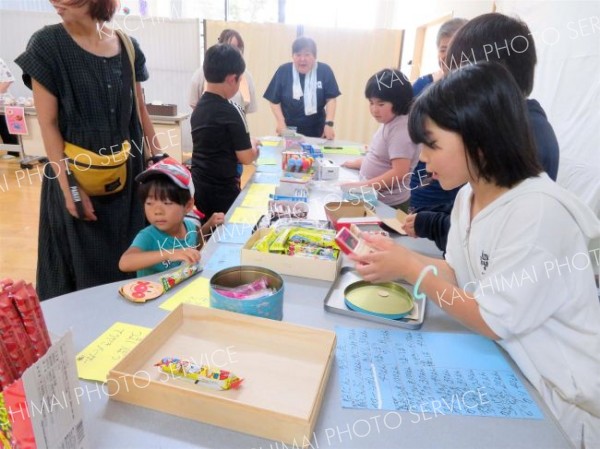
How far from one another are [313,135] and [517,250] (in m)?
2.86

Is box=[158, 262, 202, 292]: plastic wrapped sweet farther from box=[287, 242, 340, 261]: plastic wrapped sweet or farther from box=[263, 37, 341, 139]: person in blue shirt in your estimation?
box=[263, 37, 341, 139]: person in blue shirt

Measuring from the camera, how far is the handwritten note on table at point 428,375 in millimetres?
723

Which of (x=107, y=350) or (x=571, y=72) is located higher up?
(x=571, y=72)

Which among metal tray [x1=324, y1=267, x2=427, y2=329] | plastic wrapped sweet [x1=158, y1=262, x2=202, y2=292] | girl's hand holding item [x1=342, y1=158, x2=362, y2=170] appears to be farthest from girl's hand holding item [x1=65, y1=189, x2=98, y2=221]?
girl's hand holding item [x1=342, y1=158, x2=362, y2=170]

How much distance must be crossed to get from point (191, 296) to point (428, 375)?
568 mm

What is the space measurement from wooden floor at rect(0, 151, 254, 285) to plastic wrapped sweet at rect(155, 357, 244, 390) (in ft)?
Answer: 6.52

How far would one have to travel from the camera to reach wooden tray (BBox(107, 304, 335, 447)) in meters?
0.63

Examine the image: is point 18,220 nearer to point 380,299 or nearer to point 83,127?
point 83,127

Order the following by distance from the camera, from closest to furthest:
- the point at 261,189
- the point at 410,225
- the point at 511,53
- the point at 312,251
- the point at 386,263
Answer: the point at 386,263 → the point at 511,53 → the point at 312,251 → the point at 410,225 → the point at 261,189

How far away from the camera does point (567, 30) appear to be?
2.27m

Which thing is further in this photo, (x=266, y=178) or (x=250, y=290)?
(x=266, y=178)

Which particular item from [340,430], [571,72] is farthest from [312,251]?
[571,72]

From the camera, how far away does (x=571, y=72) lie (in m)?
2.22

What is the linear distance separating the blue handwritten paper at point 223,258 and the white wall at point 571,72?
175 centimetres
